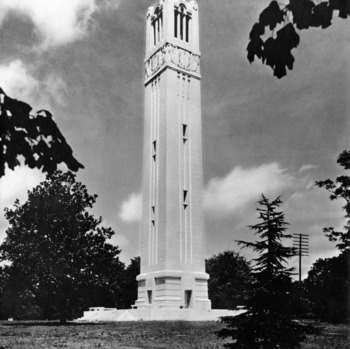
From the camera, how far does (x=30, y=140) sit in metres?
4.91

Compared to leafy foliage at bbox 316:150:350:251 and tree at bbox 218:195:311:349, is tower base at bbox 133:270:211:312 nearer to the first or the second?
leafy foliage at bbox 316:150:350:251

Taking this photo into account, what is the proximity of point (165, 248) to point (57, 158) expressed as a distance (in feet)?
157

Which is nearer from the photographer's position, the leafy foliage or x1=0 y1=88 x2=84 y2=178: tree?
x1=0 y1=88 x2=84 y2=178: tree

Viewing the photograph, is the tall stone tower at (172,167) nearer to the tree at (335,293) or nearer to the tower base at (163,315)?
the tower base at (163,315)

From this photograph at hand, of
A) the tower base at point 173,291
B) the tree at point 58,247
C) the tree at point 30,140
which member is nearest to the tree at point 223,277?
the tower base at point 173,291

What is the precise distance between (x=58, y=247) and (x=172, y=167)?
2014 cm

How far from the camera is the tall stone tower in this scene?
5269 centimetres

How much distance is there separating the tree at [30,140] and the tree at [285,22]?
6.23 feet

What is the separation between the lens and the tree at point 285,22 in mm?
4590

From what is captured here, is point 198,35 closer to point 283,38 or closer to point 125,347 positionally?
point 125,347

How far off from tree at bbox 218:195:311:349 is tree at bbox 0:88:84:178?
8.49m

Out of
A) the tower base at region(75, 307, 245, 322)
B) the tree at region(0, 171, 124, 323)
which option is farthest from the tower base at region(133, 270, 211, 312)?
the tree at region(0, 171, 124, 323)

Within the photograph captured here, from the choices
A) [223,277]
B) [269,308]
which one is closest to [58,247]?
[269,308]

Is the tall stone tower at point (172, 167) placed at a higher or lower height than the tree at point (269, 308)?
higher
